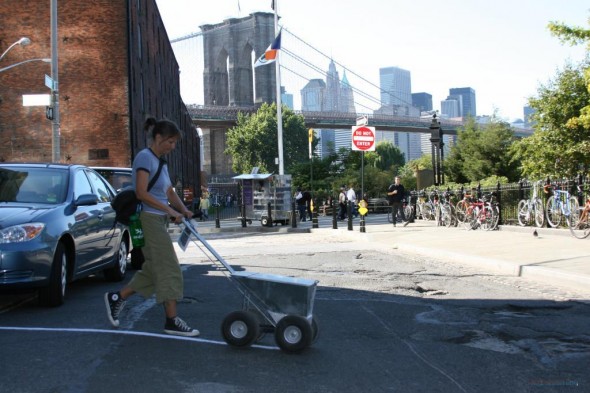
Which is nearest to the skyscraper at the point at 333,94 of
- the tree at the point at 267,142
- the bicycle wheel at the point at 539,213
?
the tree at the point at 267,142

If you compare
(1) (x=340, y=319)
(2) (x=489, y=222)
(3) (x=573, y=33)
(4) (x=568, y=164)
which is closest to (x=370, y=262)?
(1) (x=340, y=319)

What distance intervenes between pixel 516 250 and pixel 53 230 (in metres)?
7.96

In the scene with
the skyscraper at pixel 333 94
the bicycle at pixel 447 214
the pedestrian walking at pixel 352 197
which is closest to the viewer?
the bicycle at pixel 447 214

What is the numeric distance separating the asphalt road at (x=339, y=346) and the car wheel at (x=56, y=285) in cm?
11

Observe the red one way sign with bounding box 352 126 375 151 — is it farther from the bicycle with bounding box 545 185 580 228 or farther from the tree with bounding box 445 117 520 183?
the tree with bounding box 445 117 520 183

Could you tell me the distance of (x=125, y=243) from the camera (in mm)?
9359

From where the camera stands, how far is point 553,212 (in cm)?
1486

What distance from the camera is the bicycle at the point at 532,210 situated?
50.5 ft

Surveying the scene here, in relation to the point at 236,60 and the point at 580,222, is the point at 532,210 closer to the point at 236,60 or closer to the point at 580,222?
the point at 580,222

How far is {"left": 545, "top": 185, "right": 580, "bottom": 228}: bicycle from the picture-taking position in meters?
13.7

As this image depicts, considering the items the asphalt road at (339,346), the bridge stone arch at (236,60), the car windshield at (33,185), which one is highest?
the bridge stone arch at (236,60)

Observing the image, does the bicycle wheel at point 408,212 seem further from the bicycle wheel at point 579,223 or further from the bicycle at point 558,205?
the bicycle wheel at point 579,223

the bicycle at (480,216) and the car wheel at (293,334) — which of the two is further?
the bicycle at (480,216)

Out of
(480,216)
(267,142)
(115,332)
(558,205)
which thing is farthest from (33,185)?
(267,142)
